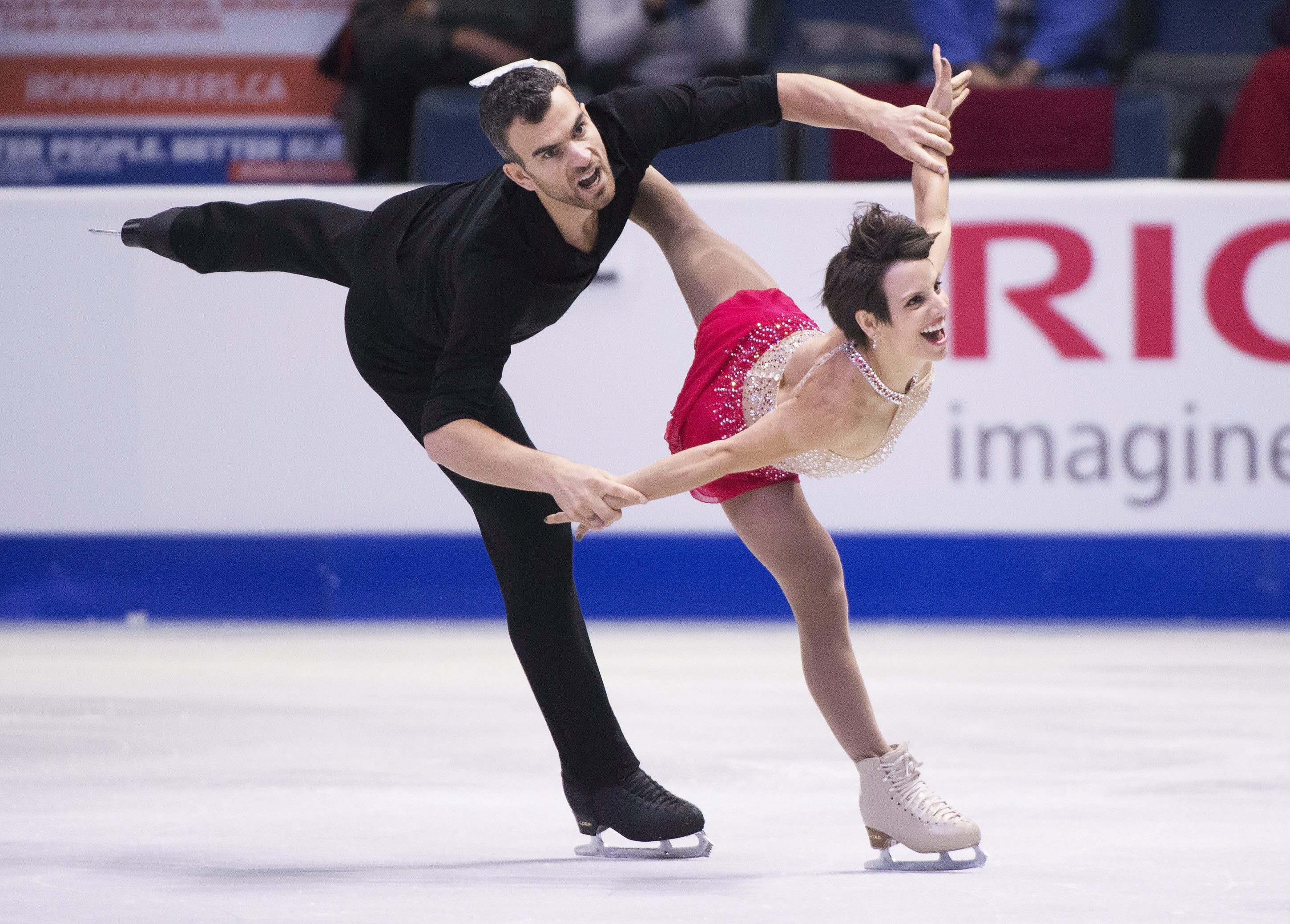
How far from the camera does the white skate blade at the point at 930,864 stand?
2686mm

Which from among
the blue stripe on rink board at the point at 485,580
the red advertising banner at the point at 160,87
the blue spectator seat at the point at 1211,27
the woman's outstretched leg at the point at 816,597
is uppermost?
the blue spectator seat at the point at 1211,27

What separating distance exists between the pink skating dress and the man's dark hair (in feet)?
1.65

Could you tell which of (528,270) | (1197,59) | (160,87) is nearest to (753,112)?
(528,270)

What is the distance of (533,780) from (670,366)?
212 cm

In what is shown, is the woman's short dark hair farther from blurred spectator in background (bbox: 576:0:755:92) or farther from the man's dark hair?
blurred spectator in background (bbox: 576:0:755:92)

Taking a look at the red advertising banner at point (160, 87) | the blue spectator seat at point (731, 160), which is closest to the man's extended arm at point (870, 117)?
the blue spectator seat at point (731, 160)

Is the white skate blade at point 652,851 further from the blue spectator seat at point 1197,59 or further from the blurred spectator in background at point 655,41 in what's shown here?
the blue spectator seat at point 1197,59

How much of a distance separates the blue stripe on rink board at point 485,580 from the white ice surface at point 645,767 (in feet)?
0.44

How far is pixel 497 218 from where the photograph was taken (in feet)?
8.64

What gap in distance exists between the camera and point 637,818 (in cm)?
279

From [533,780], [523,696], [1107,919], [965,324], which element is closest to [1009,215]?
[965,324]

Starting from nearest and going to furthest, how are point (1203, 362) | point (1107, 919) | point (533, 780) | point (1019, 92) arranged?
point (1107, 919), point (533, 780), point (1203, 362), point (1019, 92)

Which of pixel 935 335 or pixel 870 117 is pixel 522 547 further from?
pixel 870 117

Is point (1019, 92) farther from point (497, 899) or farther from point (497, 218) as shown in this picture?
point (497, 899)
